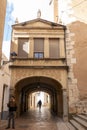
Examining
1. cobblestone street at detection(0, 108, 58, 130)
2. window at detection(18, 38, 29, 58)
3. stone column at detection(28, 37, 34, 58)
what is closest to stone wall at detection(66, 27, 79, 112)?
cobblestone street at detection(0, 108, 58, 130)

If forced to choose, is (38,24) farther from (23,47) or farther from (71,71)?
(71,71)

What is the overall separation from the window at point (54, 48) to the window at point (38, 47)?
0.58 meters

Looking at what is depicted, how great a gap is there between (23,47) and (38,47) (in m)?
1.09

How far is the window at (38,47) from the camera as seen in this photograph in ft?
46.4

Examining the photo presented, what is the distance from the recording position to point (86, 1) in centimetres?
1484

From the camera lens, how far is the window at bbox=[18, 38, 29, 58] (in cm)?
1410

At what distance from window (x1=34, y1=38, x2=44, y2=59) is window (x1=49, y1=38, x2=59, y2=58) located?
584 mm

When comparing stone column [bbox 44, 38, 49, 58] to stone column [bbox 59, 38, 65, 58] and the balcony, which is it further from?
stone column [bbox 59, 38, 65, 58]

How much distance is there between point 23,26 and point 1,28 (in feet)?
20.0

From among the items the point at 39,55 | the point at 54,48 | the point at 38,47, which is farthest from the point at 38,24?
the point at 39,55

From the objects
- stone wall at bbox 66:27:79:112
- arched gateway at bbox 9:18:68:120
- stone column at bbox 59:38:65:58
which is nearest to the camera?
stone wall at bbox 66:27:79:112

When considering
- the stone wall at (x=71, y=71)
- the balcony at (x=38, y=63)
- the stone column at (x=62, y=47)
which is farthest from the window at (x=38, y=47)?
the stone wall at (x=71, y=71)

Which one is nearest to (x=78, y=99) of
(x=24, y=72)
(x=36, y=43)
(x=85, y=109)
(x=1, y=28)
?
(x=85, y=109)

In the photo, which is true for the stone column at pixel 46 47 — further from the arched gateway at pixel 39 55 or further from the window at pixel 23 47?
the window at pixel 23 47
